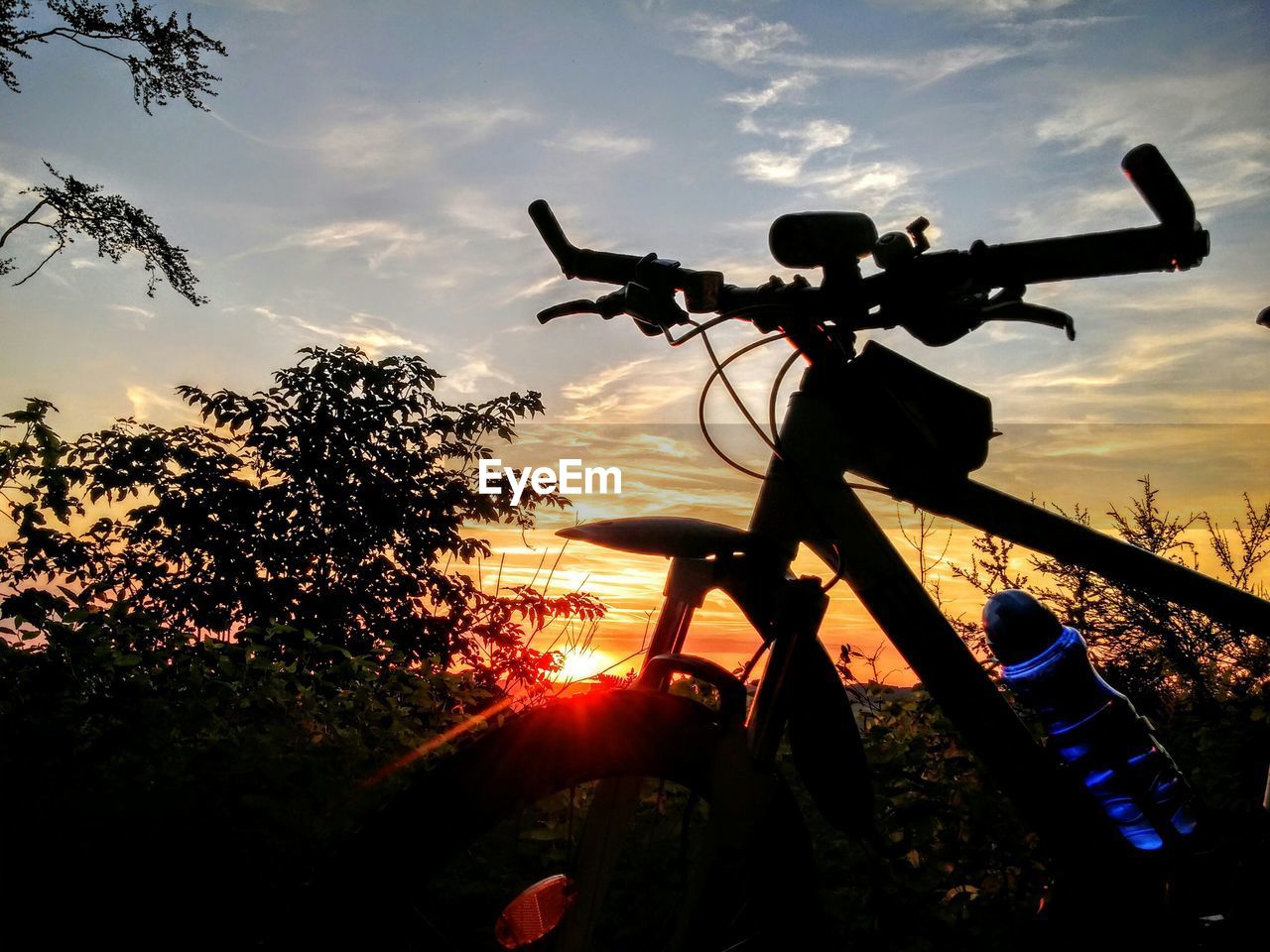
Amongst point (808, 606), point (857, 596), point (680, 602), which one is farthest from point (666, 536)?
point (857, 596)

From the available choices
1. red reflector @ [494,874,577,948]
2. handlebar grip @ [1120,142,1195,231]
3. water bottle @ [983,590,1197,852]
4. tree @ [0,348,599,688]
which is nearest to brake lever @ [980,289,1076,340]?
handlebar grip @ [1120,142,1195,231]

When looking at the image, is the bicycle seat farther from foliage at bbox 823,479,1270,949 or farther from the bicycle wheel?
foliage at bbox 823,479,1270,949

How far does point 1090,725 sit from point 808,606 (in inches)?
33.7

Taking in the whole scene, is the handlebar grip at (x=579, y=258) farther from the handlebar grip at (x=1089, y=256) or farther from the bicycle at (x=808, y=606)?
the handlebar grip at (x=1089, y=256)

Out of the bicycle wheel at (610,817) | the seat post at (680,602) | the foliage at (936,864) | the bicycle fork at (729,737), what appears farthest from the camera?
the foliage at (936,864)

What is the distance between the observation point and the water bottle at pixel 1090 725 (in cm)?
178

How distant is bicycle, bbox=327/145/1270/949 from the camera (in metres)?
1.32

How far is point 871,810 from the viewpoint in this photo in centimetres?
146

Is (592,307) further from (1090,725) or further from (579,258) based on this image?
(1090,725)

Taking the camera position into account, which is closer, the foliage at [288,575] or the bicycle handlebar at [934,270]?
the bicycle handlebar at [934,270]

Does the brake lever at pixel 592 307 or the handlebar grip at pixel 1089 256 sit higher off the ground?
the brake lever at pixel 592 307

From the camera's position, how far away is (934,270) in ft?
4.89

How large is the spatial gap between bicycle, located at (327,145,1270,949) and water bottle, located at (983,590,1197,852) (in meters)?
0.14

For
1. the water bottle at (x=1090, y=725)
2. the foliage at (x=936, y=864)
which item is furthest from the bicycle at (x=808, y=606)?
the foliage at (x=936, y=864)
